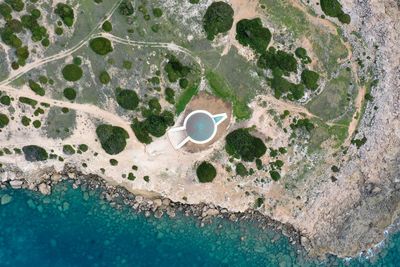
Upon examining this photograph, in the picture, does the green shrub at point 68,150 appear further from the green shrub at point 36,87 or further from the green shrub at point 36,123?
the green shrub at point 36,87

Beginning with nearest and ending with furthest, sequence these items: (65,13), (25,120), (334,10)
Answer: (65,13) < (25,120) < (334,10)

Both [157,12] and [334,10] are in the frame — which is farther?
[334,10]

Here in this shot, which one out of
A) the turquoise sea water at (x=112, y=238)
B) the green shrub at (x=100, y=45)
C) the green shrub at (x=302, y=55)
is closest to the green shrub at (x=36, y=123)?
the turquoise sea water at (x=112, y=238)

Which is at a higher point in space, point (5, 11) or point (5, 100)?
point (5, 11)

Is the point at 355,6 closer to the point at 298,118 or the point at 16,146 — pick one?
the point at 298,118

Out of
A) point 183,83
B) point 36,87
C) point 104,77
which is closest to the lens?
point 36,87

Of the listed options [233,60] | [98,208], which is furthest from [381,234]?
[98,208]

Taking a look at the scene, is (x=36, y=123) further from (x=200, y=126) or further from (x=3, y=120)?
(x=200, y=126)

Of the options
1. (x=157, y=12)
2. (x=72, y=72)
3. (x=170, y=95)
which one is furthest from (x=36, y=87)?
(x=157, y=12)
